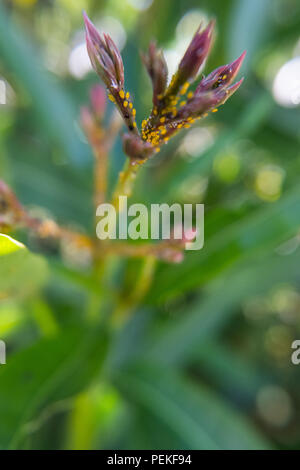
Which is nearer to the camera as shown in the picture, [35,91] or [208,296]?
[208,296]

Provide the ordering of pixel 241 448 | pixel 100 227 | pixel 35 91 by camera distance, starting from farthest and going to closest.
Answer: pixel 35 91 < pixel 241 448 < pixel 100 227

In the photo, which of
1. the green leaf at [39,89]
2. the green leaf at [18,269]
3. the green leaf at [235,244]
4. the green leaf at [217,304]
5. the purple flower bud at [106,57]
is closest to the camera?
the purple flower bud at [106,57]

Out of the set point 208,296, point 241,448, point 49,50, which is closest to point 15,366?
point 241,448

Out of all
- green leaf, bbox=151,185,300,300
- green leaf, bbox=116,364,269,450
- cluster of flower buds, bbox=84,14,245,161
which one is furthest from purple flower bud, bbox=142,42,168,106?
green leaf, bbox=116,364,269,450

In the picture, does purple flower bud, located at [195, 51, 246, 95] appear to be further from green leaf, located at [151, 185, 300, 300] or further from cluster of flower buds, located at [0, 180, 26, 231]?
green leaf, located at [151, 185, 300, 300]

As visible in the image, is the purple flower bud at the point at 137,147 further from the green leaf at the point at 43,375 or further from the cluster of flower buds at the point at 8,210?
the green leaf at the point at 43,375

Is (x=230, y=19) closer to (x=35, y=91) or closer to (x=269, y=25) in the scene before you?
(x=269, y=25)

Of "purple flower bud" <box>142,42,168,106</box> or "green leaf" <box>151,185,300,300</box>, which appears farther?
"green leaf" <box>151,185,300,300</box>

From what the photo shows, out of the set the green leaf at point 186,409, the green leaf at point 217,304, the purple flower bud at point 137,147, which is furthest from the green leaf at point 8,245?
the green leaf at point 217,304
